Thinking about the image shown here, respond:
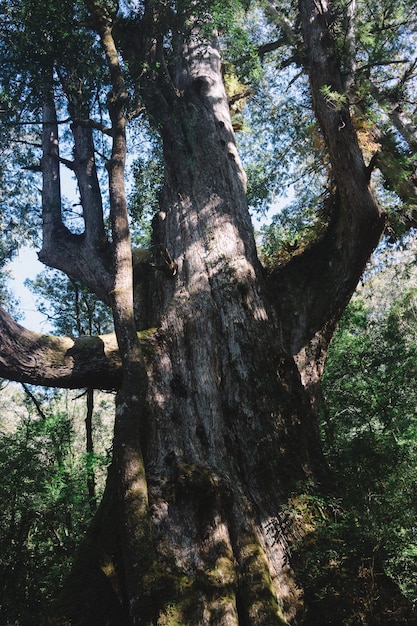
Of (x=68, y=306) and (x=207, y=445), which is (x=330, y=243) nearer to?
(x=207, y=445)

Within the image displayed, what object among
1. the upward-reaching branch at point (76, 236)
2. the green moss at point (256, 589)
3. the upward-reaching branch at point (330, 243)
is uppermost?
the upward-reaching branch at point (76, 236)

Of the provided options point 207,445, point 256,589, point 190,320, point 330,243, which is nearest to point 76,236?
point 190,320

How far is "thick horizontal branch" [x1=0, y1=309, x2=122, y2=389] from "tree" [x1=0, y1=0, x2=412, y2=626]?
20 millimetres

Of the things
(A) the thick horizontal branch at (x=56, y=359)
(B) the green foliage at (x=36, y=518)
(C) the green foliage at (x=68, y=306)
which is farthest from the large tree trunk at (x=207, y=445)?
(C) the green foliage at (x=68, y=306)

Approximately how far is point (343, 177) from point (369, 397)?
4.49 m

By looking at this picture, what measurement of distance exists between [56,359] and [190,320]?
1668mm

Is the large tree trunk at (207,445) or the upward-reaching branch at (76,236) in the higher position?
the upward-reaching branch at (76,236)

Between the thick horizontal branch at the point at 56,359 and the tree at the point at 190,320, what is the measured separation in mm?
20

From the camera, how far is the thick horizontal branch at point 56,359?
17.5 feet

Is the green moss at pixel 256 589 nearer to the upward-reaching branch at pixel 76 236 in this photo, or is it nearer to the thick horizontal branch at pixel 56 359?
the thick horizontal branch at pixel 56 359

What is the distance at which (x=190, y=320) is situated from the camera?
17.6 feet

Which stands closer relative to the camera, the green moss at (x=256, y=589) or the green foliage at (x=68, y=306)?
the green moss at (x=256, y=589)

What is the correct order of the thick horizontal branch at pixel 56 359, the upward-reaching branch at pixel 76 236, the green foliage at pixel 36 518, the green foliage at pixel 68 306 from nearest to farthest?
the green foliage at pixel 36 518
the thick horizontal branch at pixel 56 359
the upward-reaching branch at pixel 76 236
the green foliage at pixel 68 306

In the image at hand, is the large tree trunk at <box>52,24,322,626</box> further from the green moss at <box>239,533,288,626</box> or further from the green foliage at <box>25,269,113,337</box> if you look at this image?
the green foliage at <box>25,269,113,337</box>
